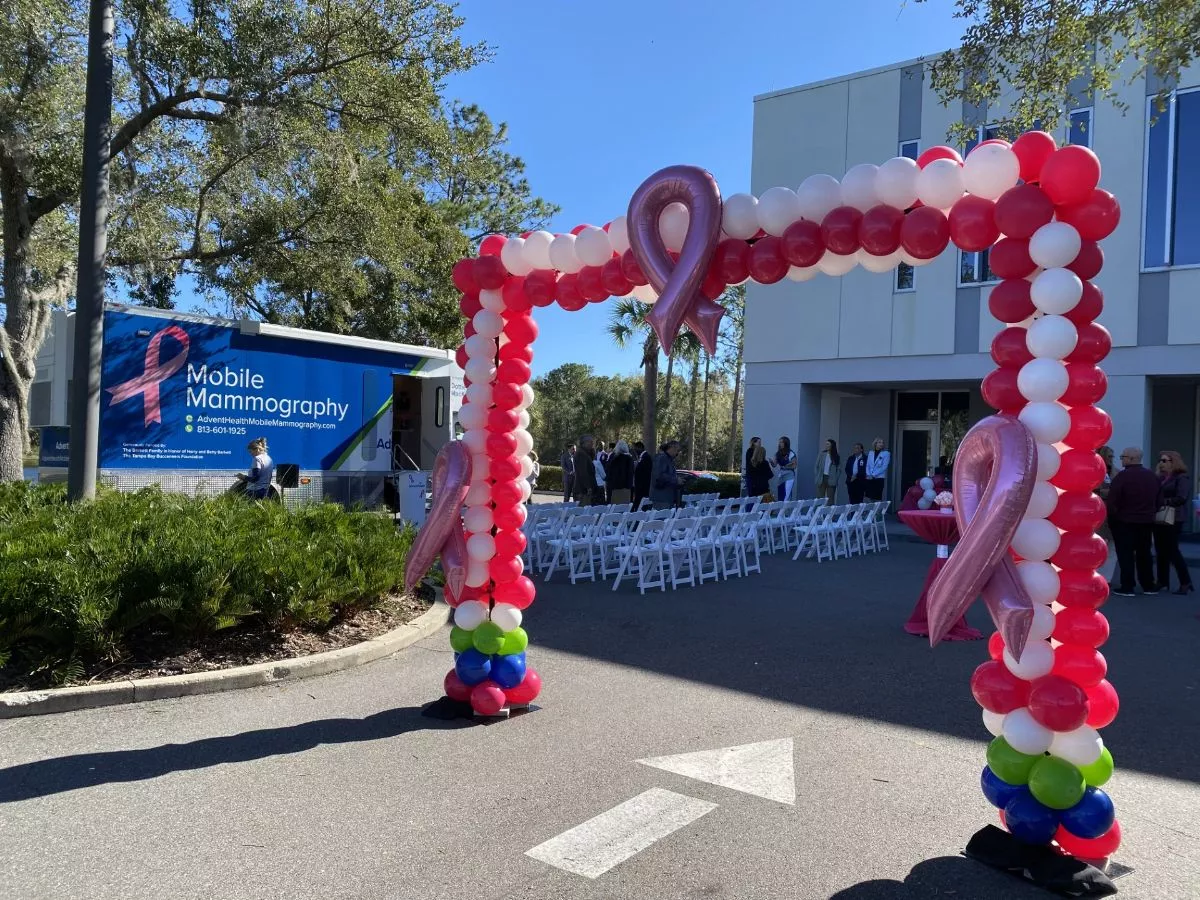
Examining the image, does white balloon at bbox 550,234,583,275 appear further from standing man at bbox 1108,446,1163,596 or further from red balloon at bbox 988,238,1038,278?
Result: standing man at bbox 1108,446,1163,596

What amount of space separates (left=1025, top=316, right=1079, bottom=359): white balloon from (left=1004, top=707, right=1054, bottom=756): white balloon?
4.69 feet

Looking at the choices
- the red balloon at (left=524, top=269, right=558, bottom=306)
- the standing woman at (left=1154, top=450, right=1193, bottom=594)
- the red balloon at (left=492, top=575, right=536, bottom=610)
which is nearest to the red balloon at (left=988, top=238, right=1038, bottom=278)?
→ the red balloon at (left=524, top=269, right=558, bottom=306)

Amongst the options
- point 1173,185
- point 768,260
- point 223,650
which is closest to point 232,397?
point 223,650

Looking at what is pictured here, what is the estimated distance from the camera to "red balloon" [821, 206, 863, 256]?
4082mm

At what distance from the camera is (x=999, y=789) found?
11.9ft

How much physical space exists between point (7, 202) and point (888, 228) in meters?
12.1

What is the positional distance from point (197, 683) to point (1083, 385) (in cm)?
526

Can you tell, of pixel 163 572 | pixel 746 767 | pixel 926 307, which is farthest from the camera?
pixel 926 307

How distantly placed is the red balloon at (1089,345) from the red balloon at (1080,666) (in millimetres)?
1147

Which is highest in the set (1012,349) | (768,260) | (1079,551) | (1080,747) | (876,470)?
(768,260)

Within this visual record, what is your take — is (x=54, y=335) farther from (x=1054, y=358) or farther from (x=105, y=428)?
(x=1054, y=358)

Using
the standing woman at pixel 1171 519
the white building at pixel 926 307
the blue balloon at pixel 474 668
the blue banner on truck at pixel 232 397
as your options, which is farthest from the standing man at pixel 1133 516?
the blue banner on truck at pixel 232 397

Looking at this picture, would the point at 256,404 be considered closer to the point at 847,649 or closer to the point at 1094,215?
the point at 847,649

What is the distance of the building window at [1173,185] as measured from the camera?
16.0m
